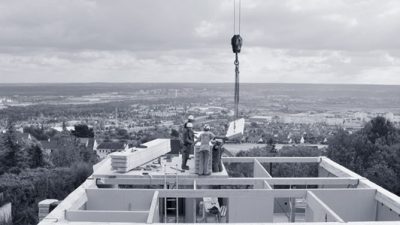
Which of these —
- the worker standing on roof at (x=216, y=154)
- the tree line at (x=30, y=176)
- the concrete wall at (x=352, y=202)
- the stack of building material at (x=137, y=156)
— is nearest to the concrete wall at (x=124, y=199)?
the stack of building material at (x=137, y=156)

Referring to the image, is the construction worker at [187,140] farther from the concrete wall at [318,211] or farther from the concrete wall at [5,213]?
the concrete wall at [5,213]

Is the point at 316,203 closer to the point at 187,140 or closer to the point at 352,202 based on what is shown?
the point at 352,202

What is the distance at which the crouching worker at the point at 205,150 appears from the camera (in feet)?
44.2

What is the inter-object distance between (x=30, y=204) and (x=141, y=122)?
93848 millimetres

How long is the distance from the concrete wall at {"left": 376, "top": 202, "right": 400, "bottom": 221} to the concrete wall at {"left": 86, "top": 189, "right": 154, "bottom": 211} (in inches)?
267

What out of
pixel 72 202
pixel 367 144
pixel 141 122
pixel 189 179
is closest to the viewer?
pixel 72 202

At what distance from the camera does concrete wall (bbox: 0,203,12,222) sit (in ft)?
107

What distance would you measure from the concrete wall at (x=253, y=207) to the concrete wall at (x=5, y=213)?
2629 cm

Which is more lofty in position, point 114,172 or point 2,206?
point 114,172

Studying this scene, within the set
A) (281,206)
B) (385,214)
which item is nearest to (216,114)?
(281,206)

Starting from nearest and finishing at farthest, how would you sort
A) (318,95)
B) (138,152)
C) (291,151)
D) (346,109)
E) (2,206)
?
1. (138,152)
2. (2,206)
3. (291,151)
4. (346,109)
5. (318,95)

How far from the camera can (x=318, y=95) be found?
19138 centimetres

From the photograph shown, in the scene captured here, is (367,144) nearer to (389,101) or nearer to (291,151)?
(291,151)

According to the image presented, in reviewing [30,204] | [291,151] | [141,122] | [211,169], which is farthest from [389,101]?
[211,169]
